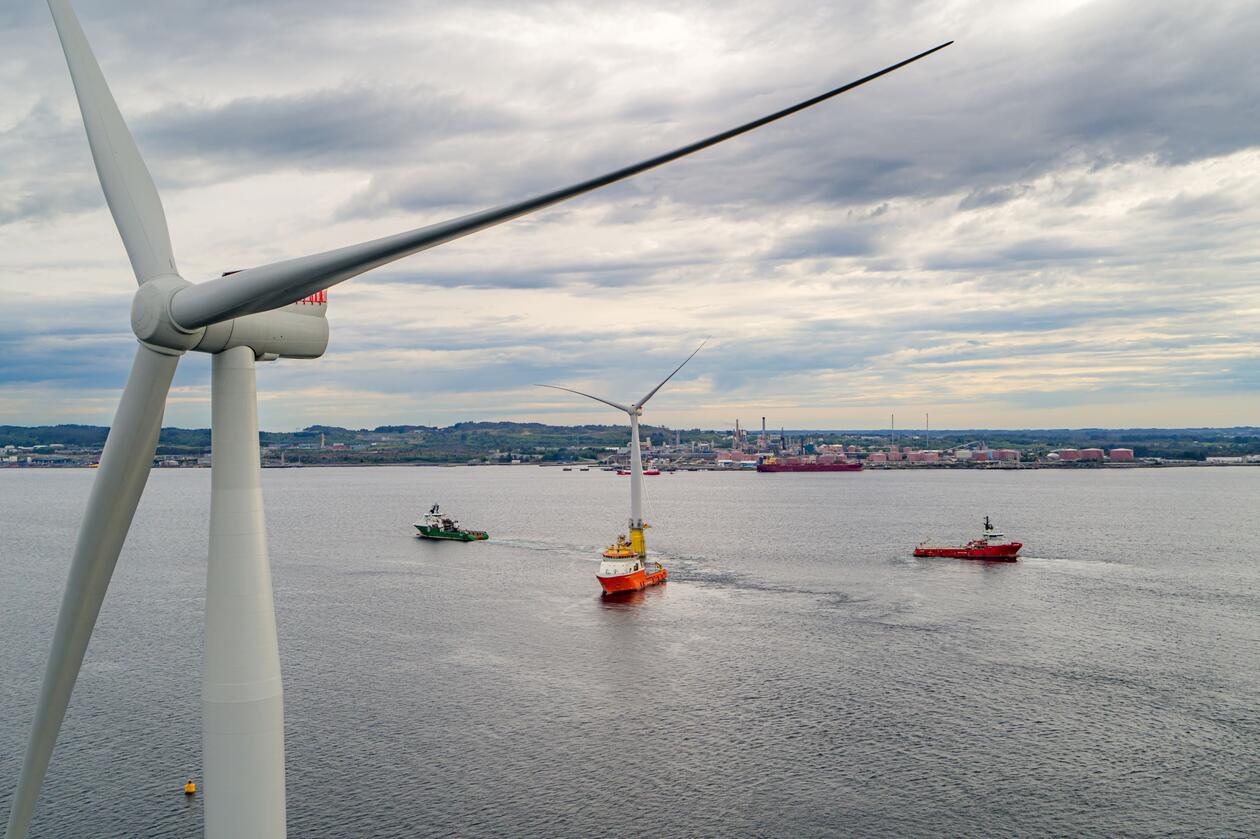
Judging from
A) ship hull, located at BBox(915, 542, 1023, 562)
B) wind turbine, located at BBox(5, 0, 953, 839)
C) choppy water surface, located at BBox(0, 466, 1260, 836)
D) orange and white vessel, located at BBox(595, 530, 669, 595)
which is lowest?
choppy water surface, located at BBox(0, 466, 1260, 836)

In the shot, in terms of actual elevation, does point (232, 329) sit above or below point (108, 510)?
above

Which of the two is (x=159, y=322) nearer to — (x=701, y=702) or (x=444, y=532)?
(x=701, y=702)

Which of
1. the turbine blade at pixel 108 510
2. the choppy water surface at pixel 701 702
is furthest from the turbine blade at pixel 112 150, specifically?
the choppy water surface at pixel 701 702

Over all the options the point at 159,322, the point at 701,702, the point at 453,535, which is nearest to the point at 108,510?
the point at 159,322

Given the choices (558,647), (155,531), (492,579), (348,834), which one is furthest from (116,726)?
(155,531)

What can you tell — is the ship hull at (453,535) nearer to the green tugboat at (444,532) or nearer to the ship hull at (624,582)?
the green tugboat at (444,532)

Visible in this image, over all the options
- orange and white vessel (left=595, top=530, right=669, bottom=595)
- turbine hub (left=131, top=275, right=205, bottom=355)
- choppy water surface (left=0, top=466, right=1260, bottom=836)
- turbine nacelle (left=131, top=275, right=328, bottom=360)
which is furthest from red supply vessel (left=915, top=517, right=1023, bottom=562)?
turbine hub (left=131, top=275, right=205, bottom=355)

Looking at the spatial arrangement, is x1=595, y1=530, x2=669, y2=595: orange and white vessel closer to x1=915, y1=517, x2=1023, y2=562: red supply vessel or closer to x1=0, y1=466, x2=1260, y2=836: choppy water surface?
x1=0, y1=466, x2=1260, y2=836: choppy water surface
